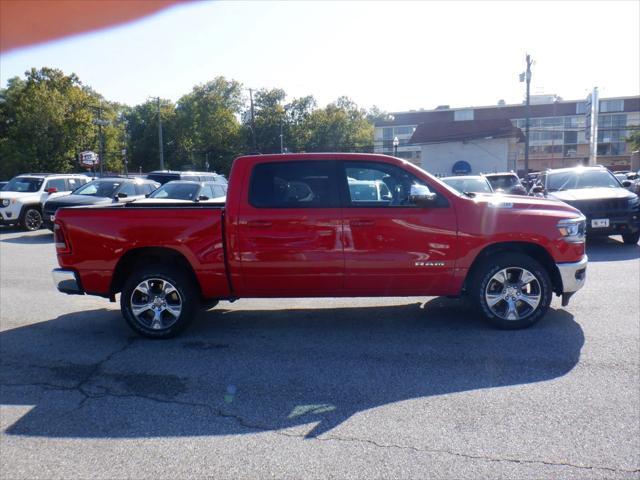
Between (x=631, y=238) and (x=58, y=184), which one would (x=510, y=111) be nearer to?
(x=58, y=184)

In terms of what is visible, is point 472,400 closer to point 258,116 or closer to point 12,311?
point 12,311

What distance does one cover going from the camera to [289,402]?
4.42m

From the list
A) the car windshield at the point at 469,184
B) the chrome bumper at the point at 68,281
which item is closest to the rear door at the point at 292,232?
the chrome bumper at the point at 68,281

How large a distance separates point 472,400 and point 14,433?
3.37m

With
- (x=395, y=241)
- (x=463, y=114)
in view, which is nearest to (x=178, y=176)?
(x=395, y=241)

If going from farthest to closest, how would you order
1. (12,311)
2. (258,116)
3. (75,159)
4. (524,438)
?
(258,116) → (75,159) → (12,311) → (524,438)

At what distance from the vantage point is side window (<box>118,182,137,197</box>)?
16.5m

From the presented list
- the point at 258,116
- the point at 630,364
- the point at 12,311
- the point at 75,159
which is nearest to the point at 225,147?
the point at 258,116

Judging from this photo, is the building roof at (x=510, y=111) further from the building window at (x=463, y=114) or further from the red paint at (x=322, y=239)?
the red paint at (x=322, y=239)

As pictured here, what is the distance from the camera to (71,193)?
1698 centimetres

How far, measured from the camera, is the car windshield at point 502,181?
1877cm

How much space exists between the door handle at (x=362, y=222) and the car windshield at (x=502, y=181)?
1386cm

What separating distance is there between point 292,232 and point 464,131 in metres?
39.2

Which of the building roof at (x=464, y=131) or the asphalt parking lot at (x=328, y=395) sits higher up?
the building roof at (x=464, y=131)
